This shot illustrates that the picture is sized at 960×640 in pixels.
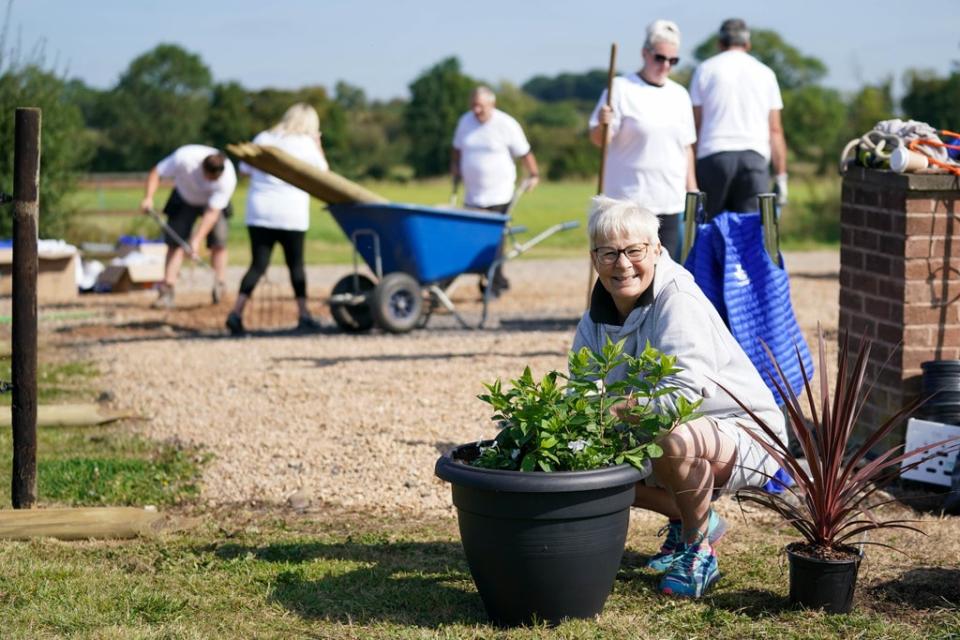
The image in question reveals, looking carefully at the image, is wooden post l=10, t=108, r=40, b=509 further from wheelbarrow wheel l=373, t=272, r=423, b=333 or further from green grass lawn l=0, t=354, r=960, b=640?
wheelbarrow wheel l=373, t=272, r=423, b=333

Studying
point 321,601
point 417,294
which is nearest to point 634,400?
point 321,601

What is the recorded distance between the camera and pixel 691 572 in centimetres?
386

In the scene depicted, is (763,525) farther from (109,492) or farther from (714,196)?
(714,196)

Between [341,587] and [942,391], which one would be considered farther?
[942,391]

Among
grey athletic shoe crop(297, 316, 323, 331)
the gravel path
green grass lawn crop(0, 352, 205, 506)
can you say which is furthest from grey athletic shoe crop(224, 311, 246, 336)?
green grass lawn crop(0, 352, 205, 506)

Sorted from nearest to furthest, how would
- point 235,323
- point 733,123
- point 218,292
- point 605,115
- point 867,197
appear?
point 867,197 → point 605,115 → point 733,123 → point 235,323 → point 218,292

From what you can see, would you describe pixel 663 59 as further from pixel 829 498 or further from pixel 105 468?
pixel 829 498

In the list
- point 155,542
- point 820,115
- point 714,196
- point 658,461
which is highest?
point 820,115

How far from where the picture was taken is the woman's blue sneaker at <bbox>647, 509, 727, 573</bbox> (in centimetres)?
410

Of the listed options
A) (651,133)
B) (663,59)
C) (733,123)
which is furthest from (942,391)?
(733,123)

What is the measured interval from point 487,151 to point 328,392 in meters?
4.16

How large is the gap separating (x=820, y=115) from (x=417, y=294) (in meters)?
53.4

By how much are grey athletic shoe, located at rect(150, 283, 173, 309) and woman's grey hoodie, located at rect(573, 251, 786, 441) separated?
323 inches

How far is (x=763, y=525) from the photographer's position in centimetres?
475
